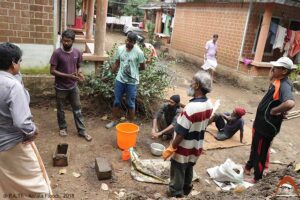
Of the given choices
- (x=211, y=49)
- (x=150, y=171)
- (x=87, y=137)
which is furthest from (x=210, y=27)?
(x=150, y=171)

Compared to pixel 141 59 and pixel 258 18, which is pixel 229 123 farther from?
pixel 258 18

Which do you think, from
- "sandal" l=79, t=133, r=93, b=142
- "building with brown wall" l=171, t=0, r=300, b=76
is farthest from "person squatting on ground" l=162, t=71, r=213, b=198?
"building with brown wall" l=171, t=0, r=300, b=76

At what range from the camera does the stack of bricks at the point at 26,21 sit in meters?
5.22

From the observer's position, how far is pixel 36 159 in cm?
246

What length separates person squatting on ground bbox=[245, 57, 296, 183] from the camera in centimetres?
350

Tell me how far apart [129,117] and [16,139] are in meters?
3.48

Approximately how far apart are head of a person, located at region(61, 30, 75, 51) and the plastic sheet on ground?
1924mm

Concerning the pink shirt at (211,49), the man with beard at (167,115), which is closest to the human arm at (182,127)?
the man with beard at (167,115)

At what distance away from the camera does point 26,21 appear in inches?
210

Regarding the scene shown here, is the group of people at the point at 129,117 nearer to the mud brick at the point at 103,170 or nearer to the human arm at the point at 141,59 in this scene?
the human arm at the point at 141,59

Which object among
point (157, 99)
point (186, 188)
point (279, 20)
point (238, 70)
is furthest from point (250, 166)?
point (279, 20)

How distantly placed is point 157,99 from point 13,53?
4504 millimetres

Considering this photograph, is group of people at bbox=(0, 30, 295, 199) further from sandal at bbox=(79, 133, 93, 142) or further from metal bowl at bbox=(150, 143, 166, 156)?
metal bowl at bbox=(150, 143, 166, 156)

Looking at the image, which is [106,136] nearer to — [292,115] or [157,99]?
[157,99]
